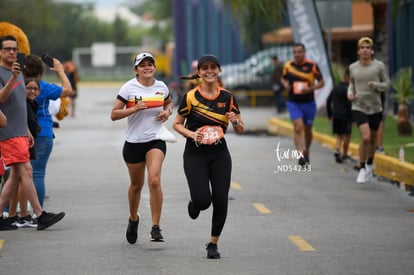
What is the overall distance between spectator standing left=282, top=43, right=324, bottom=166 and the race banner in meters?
7.68

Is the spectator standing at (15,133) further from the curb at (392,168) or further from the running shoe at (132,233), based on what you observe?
the curb at (392,168)

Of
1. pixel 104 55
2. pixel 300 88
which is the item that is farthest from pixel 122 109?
pixel 104 55

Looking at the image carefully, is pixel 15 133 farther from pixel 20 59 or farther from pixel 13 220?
pixel 13 220

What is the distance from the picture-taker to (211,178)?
10.0m

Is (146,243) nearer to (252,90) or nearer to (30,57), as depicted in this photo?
(30,57)

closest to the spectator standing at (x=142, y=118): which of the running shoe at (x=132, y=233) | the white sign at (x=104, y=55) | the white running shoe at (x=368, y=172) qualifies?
the running shoe at (x=132, y=233)

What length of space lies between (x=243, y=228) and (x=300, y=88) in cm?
696

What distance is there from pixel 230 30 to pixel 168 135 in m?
36.9

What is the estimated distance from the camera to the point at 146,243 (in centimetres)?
1070

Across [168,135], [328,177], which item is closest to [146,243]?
[168,135]

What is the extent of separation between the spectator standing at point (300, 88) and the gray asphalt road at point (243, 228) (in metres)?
0.61

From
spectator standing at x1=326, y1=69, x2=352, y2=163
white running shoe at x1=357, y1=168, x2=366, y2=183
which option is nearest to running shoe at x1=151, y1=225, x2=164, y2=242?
white running shoe at x1=357, y1=168, x2=366, y2=183

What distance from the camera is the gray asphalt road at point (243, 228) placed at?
31.3 ft

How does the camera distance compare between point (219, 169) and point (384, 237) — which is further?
point (384, 237)
